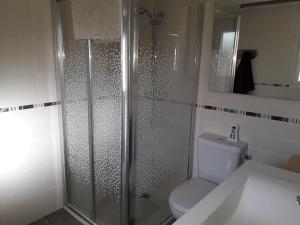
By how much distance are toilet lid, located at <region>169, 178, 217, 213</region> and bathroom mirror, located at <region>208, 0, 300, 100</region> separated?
74cm

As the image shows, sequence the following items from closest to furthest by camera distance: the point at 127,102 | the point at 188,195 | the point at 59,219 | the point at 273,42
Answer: the point at 127,102
the point at 273,42
the point at 188,195
the point at 59,219

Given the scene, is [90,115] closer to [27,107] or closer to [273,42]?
[27,107]

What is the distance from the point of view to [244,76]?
1.73 m

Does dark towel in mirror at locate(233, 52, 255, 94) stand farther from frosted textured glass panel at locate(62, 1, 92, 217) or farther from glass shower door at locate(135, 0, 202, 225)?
frosted textured glass panel at locate(62, 1, 92, 217)

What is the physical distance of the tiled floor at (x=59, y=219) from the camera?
81.3 inches

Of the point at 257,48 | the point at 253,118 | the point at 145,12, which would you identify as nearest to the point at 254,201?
the point at 253,118

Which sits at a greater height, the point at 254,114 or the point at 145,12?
the point at 145,12

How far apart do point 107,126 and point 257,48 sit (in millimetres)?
1181

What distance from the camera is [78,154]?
6.75ft

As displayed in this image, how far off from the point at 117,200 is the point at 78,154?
526 millimetres

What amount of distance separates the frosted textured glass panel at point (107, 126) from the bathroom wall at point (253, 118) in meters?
0.77

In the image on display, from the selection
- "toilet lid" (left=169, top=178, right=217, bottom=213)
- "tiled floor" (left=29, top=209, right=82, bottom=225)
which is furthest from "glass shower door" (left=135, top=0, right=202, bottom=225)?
"tiled floor" (left=29, top=209, right=82, bottom=225)

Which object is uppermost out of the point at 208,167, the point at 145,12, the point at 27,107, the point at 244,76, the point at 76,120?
the point at 145,12

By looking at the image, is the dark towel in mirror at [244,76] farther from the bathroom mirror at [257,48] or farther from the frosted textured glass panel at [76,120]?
the frosted textured glass panel at [76,120]
